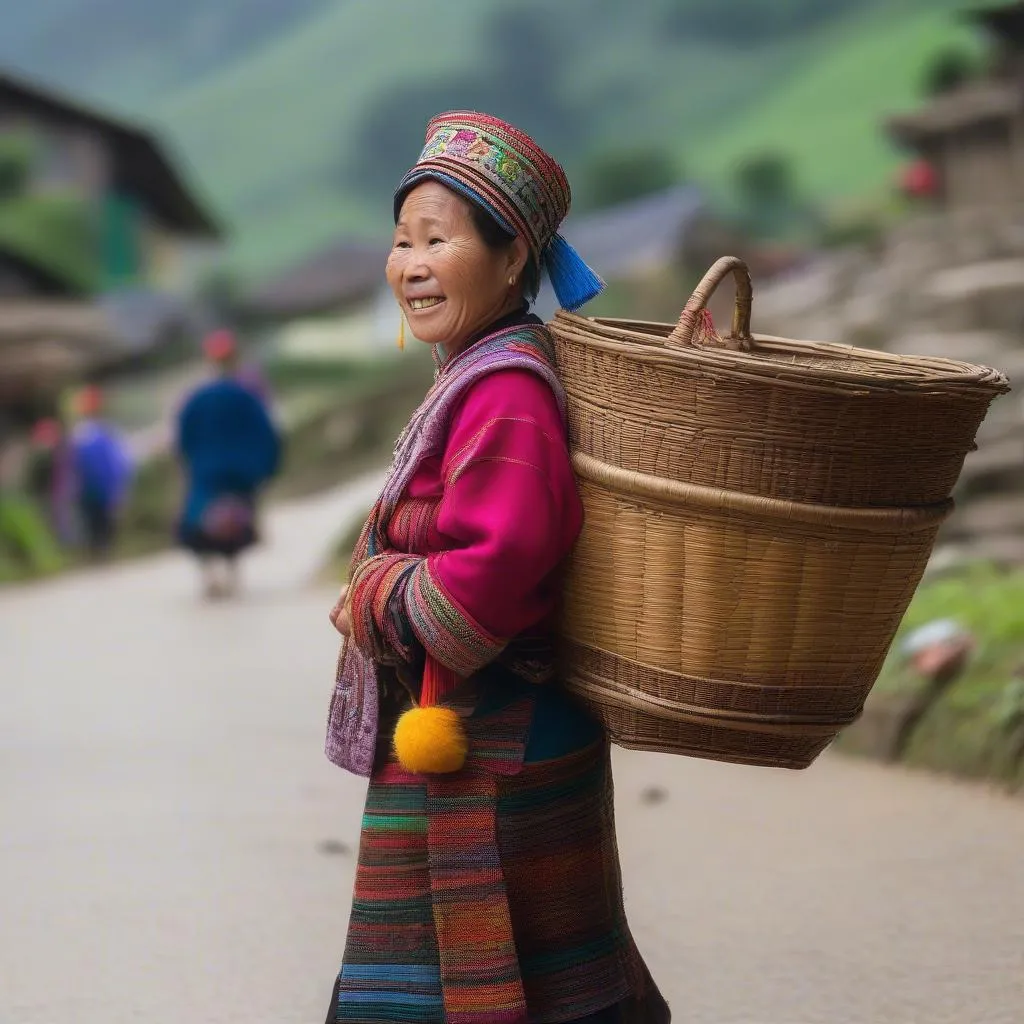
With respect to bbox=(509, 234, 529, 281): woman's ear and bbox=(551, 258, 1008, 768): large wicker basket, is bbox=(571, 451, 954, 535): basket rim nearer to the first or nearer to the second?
bbox=(551, 258, 1008, 768): large wicker basket

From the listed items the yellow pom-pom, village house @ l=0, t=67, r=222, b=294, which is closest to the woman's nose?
the yellow pom-pom

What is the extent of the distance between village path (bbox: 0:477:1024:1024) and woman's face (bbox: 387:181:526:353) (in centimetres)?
174

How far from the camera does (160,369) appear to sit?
24484 millimetres

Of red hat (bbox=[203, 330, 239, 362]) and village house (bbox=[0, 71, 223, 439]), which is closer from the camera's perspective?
red hat (bbox=[203, 330, 239, 362])

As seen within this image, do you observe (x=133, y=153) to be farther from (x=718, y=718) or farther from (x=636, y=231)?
(x=718, y=718)

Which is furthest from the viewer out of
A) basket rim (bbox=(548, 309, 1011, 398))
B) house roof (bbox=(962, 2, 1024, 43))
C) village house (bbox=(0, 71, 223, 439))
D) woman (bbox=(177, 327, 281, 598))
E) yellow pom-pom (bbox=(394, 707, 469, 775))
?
village house (bbox=(0, 71, 223, 439))

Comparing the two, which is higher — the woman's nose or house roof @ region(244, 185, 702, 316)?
the woman's nose

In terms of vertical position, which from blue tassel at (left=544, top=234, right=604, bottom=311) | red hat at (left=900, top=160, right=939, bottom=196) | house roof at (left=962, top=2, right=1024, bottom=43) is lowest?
blue tassel at (left=544, top=234, right=604, bottom=311)

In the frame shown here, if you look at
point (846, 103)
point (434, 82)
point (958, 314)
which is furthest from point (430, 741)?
point (434, 82)

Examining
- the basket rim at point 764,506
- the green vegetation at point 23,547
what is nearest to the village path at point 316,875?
the basket rim at point 764,506

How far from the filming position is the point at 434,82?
35719 mm

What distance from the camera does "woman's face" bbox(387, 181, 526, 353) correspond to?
2721 mm

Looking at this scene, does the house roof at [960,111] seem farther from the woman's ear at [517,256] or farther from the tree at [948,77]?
the woman's ear at [517,256]

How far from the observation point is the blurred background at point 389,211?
1032 centimetres
